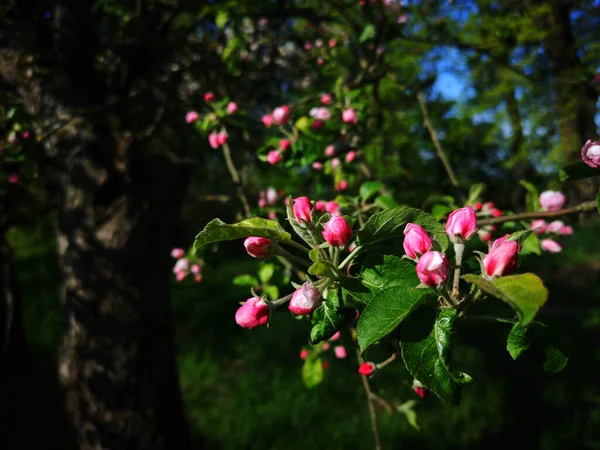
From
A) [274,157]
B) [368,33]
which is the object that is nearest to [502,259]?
[274,157]

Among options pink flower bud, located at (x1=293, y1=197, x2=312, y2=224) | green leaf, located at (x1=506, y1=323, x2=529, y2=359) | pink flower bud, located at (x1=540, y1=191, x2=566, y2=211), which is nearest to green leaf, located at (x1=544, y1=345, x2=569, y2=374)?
green leaf, located at (x1=506, y1=323, x2=529, y2=359)

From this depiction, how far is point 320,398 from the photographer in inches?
144

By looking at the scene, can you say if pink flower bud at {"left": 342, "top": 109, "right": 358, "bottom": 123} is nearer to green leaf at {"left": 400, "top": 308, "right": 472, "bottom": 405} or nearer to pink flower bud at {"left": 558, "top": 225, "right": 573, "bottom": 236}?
pink flower bud at {"left": 558, "top": 225, "right": 573, "bottom": 236}

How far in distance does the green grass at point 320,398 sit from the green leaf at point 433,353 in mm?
1284

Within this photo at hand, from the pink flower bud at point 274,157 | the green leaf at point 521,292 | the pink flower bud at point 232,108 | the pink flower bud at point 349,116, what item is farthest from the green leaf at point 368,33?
the green leaf at point 521,292

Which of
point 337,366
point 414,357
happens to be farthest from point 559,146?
point 414,357

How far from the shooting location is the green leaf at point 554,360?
721 millimetres

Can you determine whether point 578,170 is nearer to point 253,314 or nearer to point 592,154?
point 592,154

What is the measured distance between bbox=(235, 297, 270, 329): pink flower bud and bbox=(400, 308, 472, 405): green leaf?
22cm

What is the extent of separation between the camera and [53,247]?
9.10 metres

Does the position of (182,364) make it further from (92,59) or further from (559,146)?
(559,146)

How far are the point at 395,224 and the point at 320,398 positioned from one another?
3.27 m

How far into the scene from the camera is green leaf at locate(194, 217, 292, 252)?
0.64 metres

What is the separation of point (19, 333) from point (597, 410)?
4888 mm
